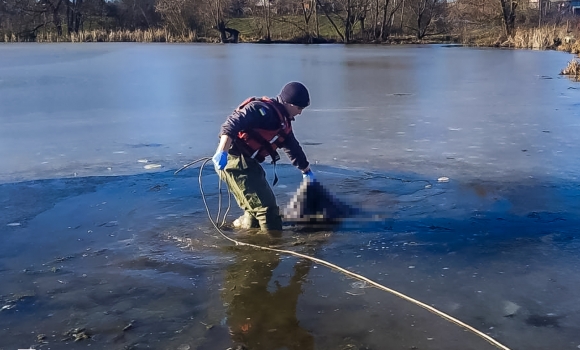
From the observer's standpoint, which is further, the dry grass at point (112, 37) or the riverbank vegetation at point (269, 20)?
the riverbank vegetation at point (269, 20)

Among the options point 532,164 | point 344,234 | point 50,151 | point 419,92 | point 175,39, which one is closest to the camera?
point 344,234

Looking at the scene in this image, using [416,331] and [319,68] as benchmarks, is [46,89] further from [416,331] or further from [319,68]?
[416,331]

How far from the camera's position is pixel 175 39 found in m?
38.5

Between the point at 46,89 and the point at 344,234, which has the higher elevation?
the point at 46,89

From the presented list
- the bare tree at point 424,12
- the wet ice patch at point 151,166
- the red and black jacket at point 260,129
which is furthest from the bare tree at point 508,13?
the red and black jacket at point 260,129

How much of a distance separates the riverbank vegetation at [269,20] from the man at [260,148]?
33.9 metres

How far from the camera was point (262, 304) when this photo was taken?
333cm

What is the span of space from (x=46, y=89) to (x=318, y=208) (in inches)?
376

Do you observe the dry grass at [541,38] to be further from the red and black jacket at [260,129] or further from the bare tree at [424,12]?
the red and black jacket at [260,129]

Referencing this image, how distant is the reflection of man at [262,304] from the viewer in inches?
115

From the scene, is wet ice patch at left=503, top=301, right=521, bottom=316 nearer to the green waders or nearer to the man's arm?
the green waders

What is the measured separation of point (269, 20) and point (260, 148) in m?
38.6

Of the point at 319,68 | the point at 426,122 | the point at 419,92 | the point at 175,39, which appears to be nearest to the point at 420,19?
the point at 175,39

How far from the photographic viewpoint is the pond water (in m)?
3.06
